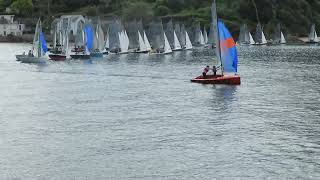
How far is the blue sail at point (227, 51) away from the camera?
7507 centimetres

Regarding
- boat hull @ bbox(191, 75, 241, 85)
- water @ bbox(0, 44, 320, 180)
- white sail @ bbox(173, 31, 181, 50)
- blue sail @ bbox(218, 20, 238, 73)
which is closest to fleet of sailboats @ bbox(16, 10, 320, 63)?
white sail @ bbox(173, 31, 181, 50)

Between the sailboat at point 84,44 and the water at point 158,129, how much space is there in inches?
1801

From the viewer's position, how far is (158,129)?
47250 mm

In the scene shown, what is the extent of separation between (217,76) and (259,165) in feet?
126

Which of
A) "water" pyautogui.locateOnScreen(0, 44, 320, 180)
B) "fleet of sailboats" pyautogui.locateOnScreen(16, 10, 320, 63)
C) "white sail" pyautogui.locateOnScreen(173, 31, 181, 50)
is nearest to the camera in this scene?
"water" pyautogui.locateOnScreen(0, 44, 320, 180)

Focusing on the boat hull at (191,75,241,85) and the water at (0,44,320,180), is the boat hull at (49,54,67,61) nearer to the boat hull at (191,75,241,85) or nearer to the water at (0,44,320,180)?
the water at (0,44,320,180)

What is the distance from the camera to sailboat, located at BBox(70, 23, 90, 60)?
130 meters

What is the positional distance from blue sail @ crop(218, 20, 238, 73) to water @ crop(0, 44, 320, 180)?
3.06 meters

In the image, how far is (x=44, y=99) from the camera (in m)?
65.4

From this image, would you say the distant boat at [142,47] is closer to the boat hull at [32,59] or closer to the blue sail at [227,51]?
the boat hull at [32,59]

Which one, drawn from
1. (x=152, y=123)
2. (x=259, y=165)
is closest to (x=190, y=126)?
(x=152, y=123)

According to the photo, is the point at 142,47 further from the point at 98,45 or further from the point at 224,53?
the point at 224,53

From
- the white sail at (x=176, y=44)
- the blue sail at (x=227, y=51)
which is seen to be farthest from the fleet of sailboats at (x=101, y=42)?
the blue sail at (x=227, y=51)

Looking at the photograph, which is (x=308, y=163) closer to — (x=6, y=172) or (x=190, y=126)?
(x=190, y=126)
